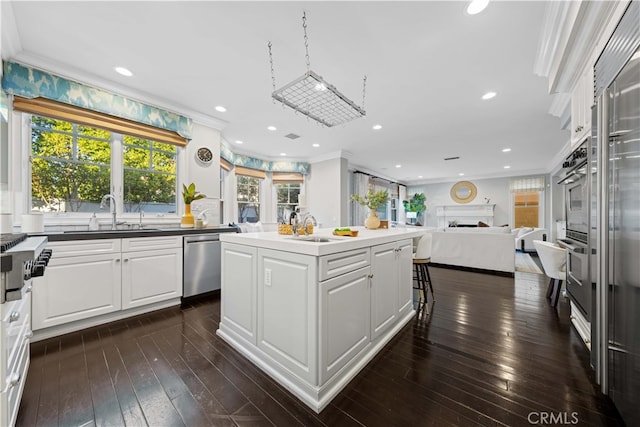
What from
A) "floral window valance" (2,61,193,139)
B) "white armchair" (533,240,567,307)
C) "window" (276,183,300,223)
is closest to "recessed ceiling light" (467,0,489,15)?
"white armchair" (533,240,567,307)

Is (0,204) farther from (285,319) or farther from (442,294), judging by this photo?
(442,294)

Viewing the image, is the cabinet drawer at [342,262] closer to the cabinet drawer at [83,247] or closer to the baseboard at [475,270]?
the cabinet drawer at [83,247]

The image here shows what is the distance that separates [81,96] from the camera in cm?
264

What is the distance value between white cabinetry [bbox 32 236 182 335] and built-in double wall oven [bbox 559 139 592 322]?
3760 millimetres

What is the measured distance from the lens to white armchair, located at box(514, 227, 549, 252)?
6.60 meters

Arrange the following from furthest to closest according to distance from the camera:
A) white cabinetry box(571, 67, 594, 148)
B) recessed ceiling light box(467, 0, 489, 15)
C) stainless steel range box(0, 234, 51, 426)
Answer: white cabinetry box(571, 67, 594, 148) → recessed ceiling light box(467, 0, 489, 15) → stainless steel range box(0, 234, 51, 426)

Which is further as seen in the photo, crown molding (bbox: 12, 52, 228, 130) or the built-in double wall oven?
crown molding (bbox: 12, 52, 228, 130)

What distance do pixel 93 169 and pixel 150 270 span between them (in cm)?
146

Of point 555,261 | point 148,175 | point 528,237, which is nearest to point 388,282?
point 555,261

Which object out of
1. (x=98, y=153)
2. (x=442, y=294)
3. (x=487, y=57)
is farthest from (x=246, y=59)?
(x=442, y=294)

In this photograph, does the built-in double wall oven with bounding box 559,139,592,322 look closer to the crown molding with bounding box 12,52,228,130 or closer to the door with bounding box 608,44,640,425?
the door with bounding box 608,44,640,425

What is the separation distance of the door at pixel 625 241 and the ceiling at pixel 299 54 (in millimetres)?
1119

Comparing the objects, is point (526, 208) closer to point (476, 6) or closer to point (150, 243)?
point (476, 6)

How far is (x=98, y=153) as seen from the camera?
2906 mm
